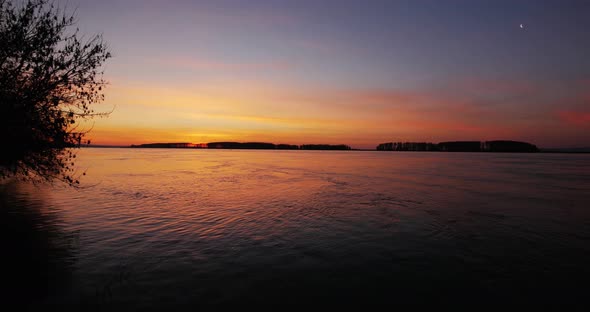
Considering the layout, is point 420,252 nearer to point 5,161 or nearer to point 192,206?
point 192,206

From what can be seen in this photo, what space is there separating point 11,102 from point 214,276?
13099mm

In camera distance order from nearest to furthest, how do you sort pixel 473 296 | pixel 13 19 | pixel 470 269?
pixel 473 296 < pixel 470 269 < pixel 13 19

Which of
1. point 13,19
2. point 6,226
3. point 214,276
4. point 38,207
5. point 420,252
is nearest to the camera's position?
point 214,276

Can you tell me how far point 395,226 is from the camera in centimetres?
1705

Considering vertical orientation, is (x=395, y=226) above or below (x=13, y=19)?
below

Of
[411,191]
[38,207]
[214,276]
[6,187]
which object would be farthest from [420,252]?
[6,187]

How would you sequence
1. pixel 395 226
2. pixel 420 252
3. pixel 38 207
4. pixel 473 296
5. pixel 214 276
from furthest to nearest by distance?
pixel 38 207, pixel 395 226, pixel 420 252, pixel 214 276, pixel 473 296

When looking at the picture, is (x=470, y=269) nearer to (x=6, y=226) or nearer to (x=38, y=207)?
(x=6, y=226)

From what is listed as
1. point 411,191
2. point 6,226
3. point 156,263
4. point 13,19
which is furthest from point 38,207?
point 411,191

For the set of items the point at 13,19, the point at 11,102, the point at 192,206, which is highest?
the point at 13,19

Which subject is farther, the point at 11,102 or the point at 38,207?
the point at 38,207

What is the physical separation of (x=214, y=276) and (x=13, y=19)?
14.9 metres

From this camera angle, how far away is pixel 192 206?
22500mm

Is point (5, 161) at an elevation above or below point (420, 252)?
above
